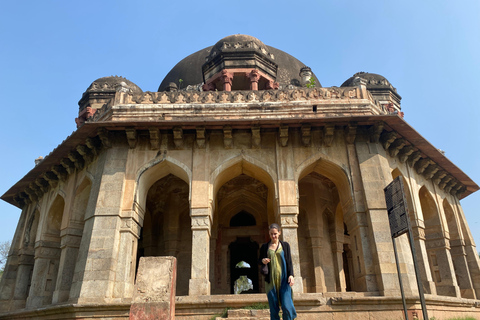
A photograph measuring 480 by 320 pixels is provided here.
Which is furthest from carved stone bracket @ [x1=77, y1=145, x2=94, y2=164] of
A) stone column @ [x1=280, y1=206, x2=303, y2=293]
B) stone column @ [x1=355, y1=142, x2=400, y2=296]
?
stone column @ [x1=355, y1=142, x2=400, y2=296]

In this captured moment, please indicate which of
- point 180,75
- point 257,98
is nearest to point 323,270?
point 257,98

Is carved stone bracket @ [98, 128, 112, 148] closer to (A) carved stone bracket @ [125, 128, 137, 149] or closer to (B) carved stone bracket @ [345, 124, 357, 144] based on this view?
(A) carved stone bracket @ [125, 128, 137, 149]

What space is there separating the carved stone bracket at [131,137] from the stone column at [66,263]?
2.96 metres

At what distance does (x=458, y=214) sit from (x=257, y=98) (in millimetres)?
9318

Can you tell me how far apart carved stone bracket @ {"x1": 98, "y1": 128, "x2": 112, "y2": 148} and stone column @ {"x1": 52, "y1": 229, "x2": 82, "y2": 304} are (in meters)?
2.64

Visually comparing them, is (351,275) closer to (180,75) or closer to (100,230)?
(100,230)

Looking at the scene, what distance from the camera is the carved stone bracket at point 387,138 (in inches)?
404

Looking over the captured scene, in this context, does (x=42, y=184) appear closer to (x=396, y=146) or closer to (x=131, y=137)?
(x=131, y=137)

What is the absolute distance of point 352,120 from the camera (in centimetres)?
976

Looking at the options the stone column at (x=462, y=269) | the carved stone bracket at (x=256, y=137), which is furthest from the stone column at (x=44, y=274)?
the stone column at (x=462, y=269)

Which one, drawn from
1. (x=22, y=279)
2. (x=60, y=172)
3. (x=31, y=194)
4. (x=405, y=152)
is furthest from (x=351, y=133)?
(x=22, y=279)

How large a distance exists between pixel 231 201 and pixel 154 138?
4.79m

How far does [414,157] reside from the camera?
11594 millimetres

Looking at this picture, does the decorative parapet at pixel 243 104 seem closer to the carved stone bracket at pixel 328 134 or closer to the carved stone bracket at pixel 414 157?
the carved stone bracket at pixel 328 134
